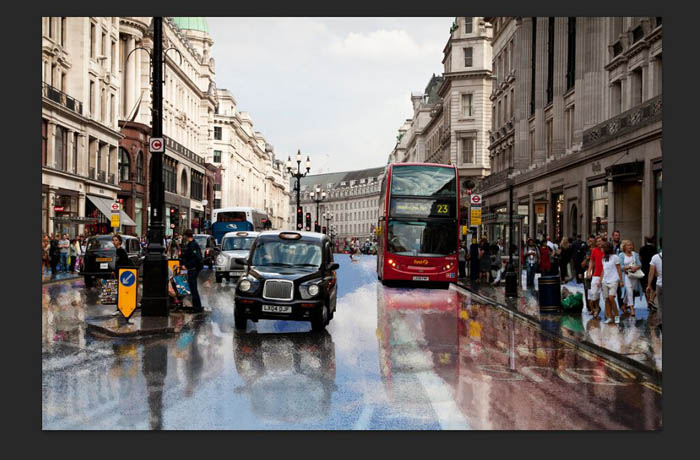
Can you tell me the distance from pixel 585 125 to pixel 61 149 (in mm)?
28736

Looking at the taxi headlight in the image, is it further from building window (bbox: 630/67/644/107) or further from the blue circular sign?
building window (bbox: 630/67/644/107)

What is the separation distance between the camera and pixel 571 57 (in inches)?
1639

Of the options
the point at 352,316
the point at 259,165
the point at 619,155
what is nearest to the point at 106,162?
the point at 619,155

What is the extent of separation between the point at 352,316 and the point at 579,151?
2149 cm

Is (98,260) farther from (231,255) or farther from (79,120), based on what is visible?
(79,120)

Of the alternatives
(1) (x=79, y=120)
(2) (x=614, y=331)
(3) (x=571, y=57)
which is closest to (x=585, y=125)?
(3) (x=571, y=57)

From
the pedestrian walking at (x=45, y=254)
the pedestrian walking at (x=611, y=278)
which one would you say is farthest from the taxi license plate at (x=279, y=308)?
the pedestrian walking at (x=45, y=254)

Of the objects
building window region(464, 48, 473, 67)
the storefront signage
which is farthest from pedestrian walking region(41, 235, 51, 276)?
building window region(464, 48, 473, 67)

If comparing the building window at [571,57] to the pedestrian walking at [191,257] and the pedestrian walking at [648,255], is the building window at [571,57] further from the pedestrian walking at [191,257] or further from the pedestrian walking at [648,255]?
the pedestrian walking at [191,257]

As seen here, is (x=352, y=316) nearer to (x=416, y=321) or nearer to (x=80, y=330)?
(x=416, y=321)

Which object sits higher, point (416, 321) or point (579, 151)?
point (579, 151)

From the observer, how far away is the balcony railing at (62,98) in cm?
4512

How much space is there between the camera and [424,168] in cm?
2905

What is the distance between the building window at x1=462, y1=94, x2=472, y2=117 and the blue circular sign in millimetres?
67418
